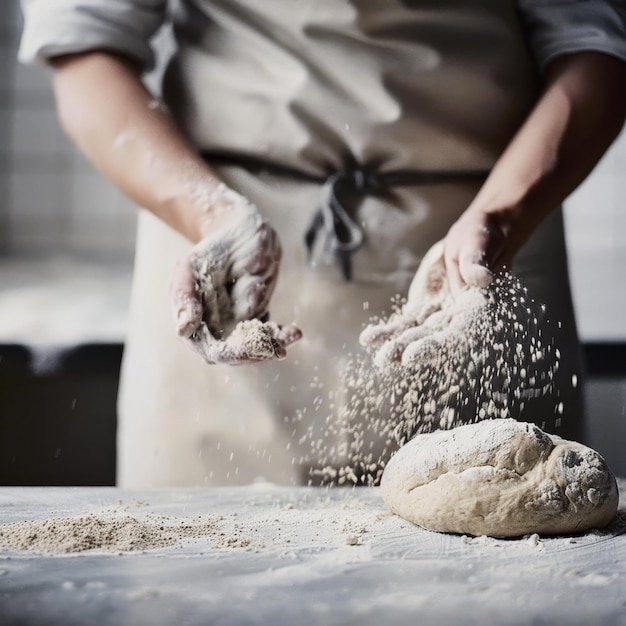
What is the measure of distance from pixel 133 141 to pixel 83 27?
168mm

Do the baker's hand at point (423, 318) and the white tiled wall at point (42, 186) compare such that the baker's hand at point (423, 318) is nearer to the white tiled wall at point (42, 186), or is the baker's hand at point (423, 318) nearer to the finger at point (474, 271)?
the finger at point (474, 271)

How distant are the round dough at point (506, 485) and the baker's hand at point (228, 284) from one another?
0.71 feet

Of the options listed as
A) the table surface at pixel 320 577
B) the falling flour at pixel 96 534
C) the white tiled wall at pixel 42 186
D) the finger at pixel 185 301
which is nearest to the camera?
the table surface at pixel 320 577

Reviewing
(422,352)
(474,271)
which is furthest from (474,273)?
(422,352)

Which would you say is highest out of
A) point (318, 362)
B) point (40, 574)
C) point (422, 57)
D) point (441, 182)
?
point (422, 57)

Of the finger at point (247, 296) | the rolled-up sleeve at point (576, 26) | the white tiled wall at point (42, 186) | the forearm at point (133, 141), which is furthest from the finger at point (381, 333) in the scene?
the white tiled wall at point (42, 186)

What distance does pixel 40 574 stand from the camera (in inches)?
26.3

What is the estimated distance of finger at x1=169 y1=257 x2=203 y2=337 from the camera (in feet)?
3.03

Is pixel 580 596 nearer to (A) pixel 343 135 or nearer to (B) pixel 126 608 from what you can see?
(B) pixel 126 608

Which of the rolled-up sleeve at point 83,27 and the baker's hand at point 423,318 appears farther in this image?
the rolled-up sleeve at point 83,27

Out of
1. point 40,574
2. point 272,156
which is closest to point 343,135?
point 272,156

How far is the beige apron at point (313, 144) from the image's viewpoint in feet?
3.80

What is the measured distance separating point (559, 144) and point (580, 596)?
719 mm

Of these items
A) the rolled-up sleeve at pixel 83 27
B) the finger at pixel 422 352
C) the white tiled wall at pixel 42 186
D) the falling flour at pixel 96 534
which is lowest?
the white tiled wall at pixel 42 186
